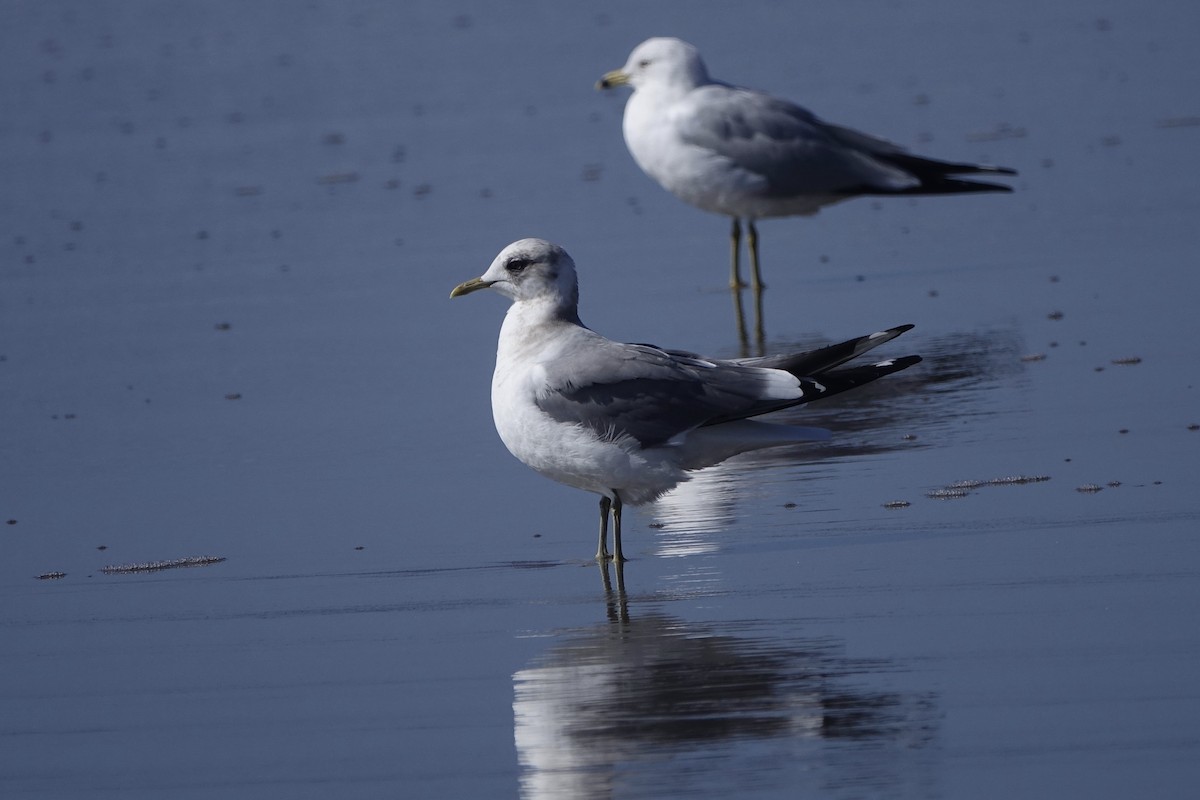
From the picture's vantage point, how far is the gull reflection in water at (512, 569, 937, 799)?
11.9 feet

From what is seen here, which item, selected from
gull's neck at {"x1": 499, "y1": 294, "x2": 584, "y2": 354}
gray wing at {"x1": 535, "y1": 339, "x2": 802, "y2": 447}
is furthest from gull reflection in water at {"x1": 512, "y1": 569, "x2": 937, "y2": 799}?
gull's neck at {"x1": 499, "y1": 294, "x2": 584, "y2": 354}

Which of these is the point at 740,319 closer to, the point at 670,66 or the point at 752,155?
the point at 752,155

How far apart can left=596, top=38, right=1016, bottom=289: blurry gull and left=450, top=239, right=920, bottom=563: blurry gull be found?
399 centimetres

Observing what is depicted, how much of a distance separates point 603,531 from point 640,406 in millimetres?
365

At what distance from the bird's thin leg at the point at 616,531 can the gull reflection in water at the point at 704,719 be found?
1.72 ft

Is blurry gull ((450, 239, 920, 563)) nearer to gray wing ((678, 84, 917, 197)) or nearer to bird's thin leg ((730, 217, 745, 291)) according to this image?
bird's thin leg ((730, 217, 745, 291))

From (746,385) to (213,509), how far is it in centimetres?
183

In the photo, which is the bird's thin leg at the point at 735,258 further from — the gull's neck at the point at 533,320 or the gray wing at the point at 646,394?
the gray wing at the point at 646,394

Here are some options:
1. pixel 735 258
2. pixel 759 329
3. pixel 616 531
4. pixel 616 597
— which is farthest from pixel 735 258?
pixel 616 597

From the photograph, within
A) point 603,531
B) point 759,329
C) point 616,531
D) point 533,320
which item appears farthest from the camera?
point 759,329

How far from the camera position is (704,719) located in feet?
12.9

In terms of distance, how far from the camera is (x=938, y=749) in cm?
371

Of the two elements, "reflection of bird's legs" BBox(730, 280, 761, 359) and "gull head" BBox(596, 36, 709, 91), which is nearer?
"reflection of bird's legs" BBox(730, 280, 761, 359)

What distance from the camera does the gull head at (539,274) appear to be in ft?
18.3
